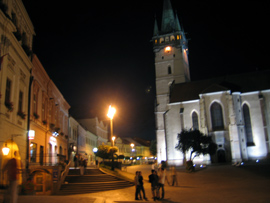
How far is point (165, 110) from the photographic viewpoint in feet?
190

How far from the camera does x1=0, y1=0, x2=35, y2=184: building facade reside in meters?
13.8

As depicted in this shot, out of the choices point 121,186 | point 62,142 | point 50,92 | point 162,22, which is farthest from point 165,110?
point 121,186

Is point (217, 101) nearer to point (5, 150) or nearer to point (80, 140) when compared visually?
point (80, 140)

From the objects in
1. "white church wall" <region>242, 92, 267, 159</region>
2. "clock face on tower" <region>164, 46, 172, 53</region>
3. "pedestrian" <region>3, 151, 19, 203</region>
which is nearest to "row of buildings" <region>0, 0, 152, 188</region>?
"pedestrian" <region>3, 151, 19, 203</region>

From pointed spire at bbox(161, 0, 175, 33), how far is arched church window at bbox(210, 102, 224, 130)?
85.1ft

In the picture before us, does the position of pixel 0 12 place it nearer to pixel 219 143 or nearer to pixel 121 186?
pixel 121 186

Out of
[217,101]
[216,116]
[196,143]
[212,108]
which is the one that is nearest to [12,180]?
[196,143]

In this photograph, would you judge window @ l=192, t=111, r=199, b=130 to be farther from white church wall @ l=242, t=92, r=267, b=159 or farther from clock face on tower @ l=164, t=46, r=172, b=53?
clock face on tower @ l=164, t=46, r=172, b=53

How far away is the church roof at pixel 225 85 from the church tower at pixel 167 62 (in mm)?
3165

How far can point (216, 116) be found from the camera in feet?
158

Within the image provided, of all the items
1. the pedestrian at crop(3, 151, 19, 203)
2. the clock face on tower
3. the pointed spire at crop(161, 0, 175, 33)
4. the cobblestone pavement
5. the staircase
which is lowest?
the cobblestone pavement

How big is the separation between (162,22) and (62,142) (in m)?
47.5

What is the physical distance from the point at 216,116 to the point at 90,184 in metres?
34.4

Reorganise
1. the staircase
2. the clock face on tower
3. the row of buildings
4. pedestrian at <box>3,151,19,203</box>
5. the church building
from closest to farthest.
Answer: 1. pedestrian at <box>3,151,19,203</box>
2. the row of buildings
3. the staircase
4. the church building
5. the clock face on tower
